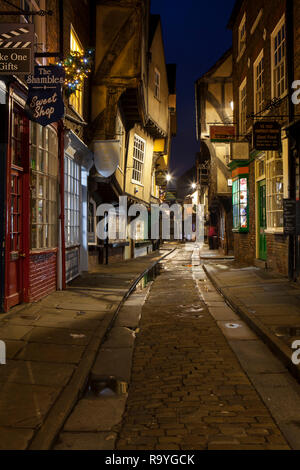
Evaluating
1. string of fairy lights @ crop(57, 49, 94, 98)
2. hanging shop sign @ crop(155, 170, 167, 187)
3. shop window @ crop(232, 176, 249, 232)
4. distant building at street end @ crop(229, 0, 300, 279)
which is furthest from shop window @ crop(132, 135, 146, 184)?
string of fairy lights @ crop(57, 49, 94, 98)

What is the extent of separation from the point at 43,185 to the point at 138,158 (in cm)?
1321

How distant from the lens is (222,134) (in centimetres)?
1806

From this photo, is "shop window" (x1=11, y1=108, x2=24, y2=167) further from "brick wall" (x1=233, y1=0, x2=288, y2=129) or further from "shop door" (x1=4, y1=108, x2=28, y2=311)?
"brick wall" (x1=233, y1=0, x2=288, y2=129)

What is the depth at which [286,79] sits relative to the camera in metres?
11.9

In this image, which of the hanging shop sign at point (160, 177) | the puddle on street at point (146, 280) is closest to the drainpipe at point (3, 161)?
the puddle on street at point (146, 280)

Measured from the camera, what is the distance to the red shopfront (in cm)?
770

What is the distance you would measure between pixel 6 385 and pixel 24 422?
3.10ft

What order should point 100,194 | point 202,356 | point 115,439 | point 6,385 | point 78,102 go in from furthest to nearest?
point 100,194, point 78,102, point 202,356, point 6,385, point 115,439

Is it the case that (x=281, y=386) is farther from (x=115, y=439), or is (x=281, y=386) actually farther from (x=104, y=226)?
(x=104, y=226)

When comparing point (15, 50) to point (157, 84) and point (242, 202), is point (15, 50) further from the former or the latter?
point (157, 84)

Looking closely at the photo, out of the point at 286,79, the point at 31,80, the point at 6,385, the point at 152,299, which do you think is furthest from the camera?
the point at 286,79

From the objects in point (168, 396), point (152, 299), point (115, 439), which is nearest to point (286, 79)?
point (152, 299)

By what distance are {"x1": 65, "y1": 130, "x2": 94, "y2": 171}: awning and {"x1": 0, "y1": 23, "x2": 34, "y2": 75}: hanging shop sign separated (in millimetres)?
4252

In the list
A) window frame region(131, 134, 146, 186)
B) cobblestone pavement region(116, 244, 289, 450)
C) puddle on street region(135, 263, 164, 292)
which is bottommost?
cobblestone pavement region(116, 244, 289, 450)
